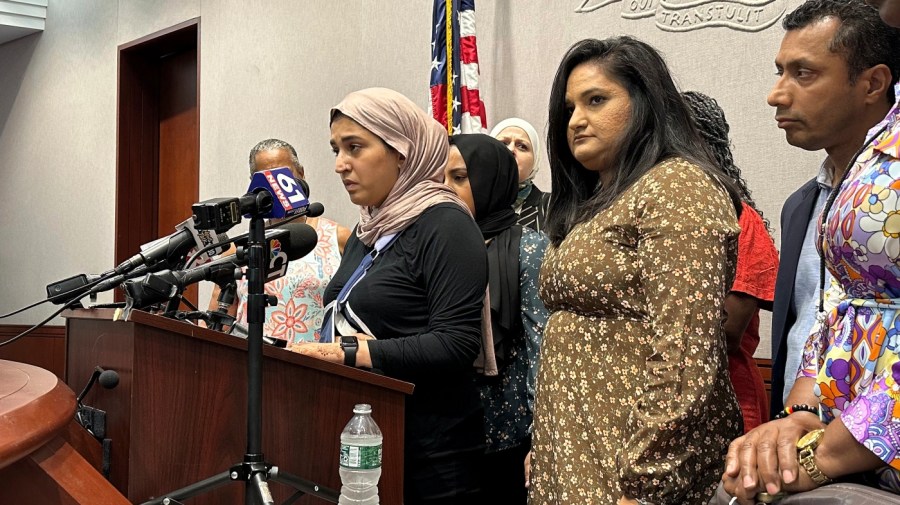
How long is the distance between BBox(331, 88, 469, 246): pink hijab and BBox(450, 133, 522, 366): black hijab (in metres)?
0.40

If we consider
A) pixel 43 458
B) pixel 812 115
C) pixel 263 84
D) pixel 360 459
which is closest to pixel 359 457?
pixel 360 459

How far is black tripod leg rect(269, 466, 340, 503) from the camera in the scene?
1.51 m

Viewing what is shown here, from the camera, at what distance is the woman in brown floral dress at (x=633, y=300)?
1.42 m

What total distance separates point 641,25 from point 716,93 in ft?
1.41

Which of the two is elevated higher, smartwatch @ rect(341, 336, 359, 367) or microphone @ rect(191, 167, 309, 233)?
microphone @ rect(191, 167, 309, 233)

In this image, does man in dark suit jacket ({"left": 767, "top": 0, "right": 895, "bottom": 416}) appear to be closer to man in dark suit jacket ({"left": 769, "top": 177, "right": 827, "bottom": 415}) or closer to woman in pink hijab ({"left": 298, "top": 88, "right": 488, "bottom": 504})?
man in dark suit jacket ({"left": 769, "top": 177, "right": 827, "bottom": 415})

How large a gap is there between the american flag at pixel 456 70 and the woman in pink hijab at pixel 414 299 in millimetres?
1496

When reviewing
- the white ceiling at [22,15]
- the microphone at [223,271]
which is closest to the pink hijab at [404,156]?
the microphone at [223,271]

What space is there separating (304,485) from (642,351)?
2.07 feet

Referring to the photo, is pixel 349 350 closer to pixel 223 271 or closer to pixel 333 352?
pixel 333 352

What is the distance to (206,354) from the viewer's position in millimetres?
1548

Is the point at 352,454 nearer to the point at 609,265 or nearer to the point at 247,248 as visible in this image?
the point at 247,248

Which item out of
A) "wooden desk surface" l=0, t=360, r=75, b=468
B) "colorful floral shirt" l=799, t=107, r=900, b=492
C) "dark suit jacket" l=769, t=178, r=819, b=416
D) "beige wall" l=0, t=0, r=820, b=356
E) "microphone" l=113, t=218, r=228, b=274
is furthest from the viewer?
"beige wall" l=0, t=0, r=820, b=356

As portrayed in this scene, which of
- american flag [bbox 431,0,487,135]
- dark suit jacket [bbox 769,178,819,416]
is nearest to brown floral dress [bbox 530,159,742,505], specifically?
dark suit jacket [bbox 769,178,819,416]
